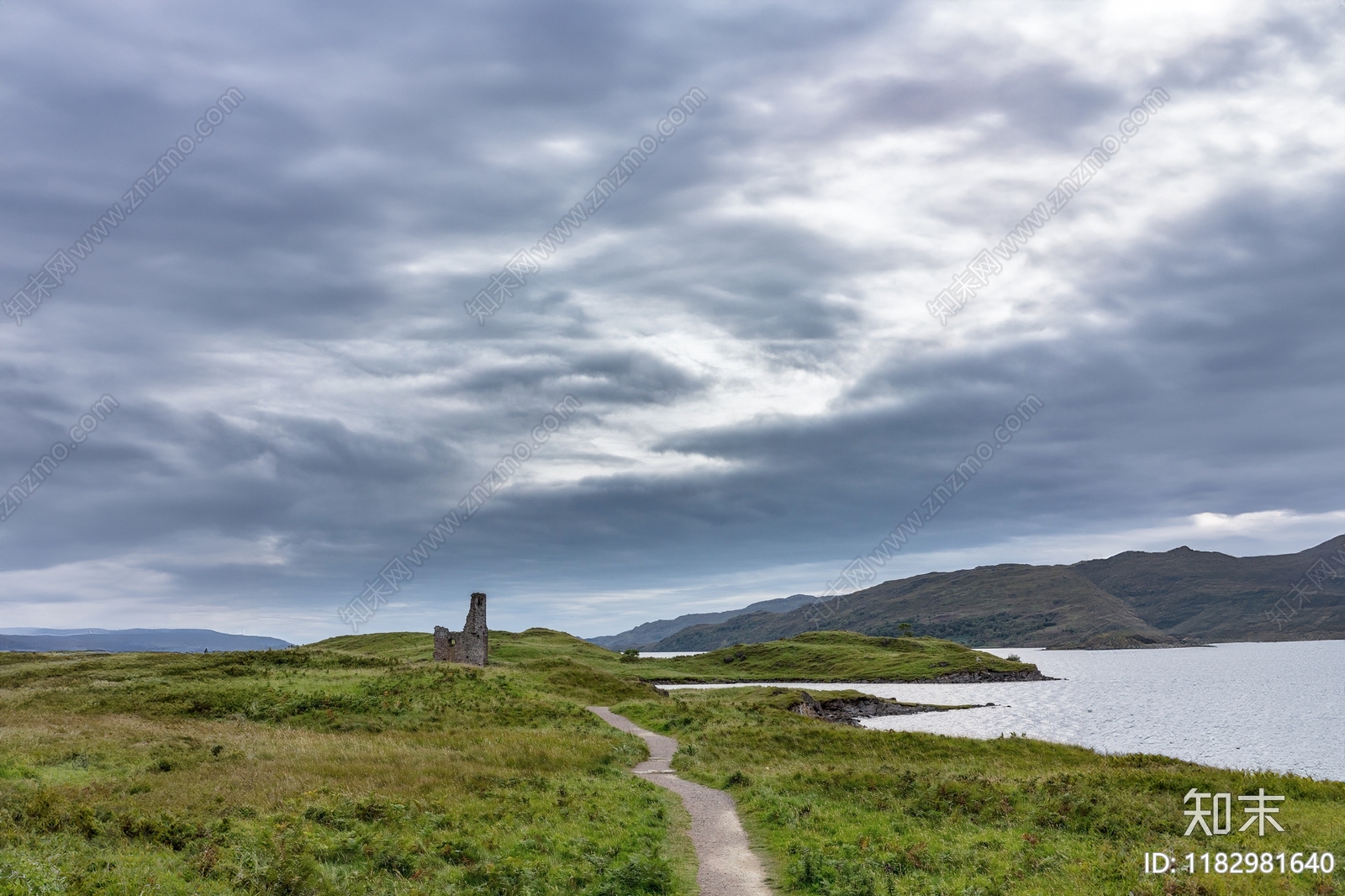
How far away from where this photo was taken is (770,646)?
19212 centimetres

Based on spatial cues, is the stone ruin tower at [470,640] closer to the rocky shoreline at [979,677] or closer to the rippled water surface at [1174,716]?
the rippled water surface at [1174,716]

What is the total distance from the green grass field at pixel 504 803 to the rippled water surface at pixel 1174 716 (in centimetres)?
2878

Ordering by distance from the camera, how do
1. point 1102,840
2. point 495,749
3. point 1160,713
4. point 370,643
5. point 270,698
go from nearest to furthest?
point 1102,840, point 495,749, point 270,698, point 1160,713, point 370,643

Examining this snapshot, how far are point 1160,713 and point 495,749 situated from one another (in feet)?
301

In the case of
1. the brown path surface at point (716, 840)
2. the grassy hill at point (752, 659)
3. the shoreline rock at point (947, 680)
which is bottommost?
the shoreline rock at point (947, 680)

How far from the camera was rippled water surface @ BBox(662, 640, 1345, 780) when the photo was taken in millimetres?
62688

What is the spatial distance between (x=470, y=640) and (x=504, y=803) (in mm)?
54450

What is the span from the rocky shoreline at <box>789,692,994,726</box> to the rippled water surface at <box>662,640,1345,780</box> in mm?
3252

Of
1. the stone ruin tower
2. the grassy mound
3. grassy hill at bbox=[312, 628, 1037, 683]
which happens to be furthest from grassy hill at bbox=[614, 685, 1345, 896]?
the grassy mound

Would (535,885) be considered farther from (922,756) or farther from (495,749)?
(922,756)

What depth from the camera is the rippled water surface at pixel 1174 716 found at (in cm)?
6269

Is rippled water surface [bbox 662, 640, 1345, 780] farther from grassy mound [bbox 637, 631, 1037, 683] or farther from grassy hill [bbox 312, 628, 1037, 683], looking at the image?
grassy hill [bbox 312, 628, 1037, 683]

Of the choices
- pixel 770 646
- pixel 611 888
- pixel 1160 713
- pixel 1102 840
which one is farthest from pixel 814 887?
pixel 770 646

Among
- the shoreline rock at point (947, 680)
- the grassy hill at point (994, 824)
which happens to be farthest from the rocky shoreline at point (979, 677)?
the grassy hill at point (994, 824)
